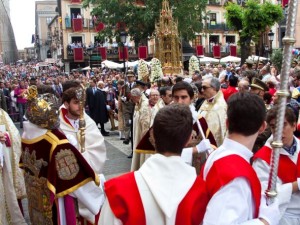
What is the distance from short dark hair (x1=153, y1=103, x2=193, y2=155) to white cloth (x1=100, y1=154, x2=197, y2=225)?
2.5 inches

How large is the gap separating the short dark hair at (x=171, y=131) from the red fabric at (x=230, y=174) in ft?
0.73

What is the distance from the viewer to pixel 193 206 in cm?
203

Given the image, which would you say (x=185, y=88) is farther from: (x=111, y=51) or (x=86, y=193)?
(x=111, y=51)

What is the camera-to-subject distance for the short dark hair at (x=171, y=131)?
212 cm

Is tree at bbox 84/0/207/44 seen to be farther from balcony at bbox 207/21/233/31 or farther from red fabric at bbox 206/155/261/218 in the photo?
red fabric at bbox 206/155/261/218

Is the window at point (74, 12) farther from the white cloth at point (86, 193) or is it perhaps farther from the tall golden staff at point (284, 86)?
the tall golden staff at point (284, 86)

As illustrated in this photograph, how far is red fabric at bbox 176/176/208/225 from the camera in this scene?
79.7 inches

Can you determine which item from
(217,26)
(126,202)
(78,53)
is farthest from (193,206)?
(217,26)

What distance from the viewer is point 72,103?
14.0ft

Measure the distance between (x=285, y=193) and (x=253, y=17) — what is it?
17.3 m

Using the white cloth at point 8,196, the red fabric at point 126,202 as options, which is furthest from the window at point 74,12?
the red fabric at point 126,202

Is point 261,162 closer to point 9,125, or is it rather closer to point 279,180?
point 279,180

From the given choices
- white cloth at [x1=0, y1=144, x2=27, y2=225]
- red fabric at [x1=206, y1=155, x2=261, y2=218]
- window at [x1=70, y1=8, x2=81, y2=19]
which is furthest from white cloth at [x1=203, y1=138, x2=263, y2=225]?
window at [x1=70, y1=8, x2=81, y2=19]

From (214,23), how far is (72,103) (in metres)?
45.8
